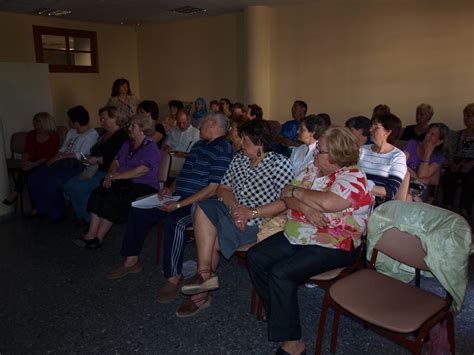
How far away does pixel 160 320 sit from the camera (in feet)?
7.82

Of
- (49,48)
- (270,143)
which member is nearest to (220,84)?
(49,48)

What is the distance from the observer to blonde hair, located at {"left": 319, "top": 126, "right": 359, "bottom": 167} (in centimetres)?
202

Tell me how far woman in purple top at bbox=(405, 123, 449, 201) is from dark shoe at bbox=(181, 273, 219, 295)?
1.88 metres

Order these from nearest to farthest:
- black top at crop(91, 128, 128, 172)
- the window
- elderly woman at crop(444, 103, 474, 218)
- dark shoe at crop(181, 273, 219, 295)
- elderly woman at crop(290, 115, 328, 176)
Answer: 1. dark shoe at crop(181, 273, 219, 295)
2. elderly woman at crop(290, 115, 328, 176)
3. black top at crop(91, 128, 128, 172)
4. elderly woman at crop(444, 103, 474, 218)
5. the window

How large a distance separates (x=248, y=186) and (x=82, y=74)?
23.5 feet

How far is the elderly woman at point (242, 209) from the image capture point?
236 cm

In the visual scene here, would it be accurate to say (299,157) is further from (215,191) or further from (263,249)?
(263,249)

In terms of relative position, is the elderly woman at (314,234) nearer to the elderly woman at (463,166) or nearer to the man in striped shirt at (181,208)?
the man in striped shirt at (181,208)

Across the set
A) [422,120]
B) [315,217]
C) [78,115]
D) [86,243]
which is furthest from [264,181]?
[422,120]

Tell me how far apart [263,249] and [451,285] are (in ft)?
2.94

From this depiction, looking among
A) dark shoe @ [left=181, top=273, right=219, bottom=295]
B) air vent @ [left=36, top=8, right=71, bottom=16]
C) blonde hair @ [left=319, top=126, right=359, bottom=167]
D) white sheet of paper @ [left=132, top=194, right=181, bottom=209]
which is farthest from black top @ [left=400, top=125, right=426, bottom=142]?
air vent @ [left=36, top=8, right=71, bottom=16]

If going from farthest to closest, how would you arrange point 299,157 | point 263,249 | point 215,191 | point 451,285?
1. point 299,157
2. point 215,191
3. point 263,249
4. point 451,285

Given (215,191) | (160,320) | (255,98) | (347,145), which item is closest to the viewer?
(347,145)

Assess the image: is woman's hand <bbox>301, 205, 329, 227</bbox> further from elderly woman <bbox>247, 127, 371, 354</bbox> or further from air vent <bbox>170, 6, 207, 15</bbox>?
air vent <bbox>170, 6, 207, 15</bbox>
